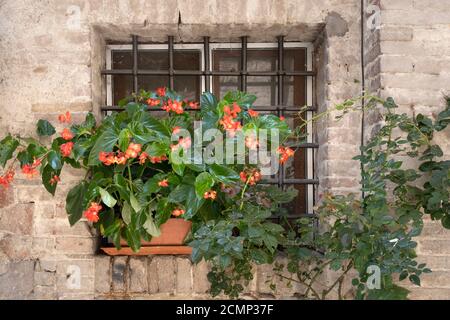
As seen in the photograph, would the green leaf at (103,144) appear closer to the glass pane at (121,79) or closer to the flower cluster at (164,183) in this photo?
the flower cluster at (164,183)

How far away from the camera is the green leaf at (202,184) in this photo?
6.61 ft

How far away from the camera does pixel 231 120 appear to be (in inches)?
80.8

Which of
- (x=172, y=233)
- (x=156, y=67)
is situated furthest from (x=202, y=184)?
(x=156, y=67)

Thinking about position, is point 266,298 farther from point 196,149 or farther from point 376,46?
point 376,46

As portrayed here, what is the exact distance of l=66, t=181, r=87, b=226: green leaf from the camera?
2.38 m

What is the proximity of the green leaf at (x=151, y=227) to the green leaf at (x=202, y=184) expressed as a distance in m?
0.37

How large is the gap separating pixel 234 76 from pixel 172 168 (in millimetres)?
860

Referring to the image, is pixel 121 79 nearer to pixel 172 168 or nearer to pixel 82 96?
pixel 82 96

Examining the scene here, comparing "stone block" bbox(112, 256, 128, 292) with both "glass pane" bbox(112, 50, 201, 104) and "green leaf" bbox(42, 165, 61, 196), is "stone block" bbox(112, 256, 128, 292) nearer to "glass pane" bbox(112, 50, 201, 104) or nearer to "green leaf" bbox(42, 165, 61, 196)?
→ "green leaf" bbox(42, 165, 61, 196)

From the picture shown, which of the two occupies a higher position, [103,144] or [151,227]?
[103,144]

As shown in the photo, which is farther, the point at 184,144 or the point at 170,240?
the point at 170,240

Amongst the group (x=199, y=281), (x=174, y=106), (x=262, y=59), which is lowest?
(x=199, y=281)

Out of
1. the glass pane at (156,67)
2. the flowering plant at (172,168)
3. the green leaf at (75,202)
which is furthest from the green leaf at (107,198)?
the glass pane at (156,67)

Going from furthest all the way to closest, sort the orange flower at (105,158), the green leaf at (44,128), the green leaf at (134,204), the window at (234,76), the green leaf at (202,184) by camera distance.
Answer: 1. the window at (234,76)
2. the green leaf at (44,128)
3. the green leaf at (134,204)
4. the orange flower at (105,158)
5. the green leaf at (202,184)
